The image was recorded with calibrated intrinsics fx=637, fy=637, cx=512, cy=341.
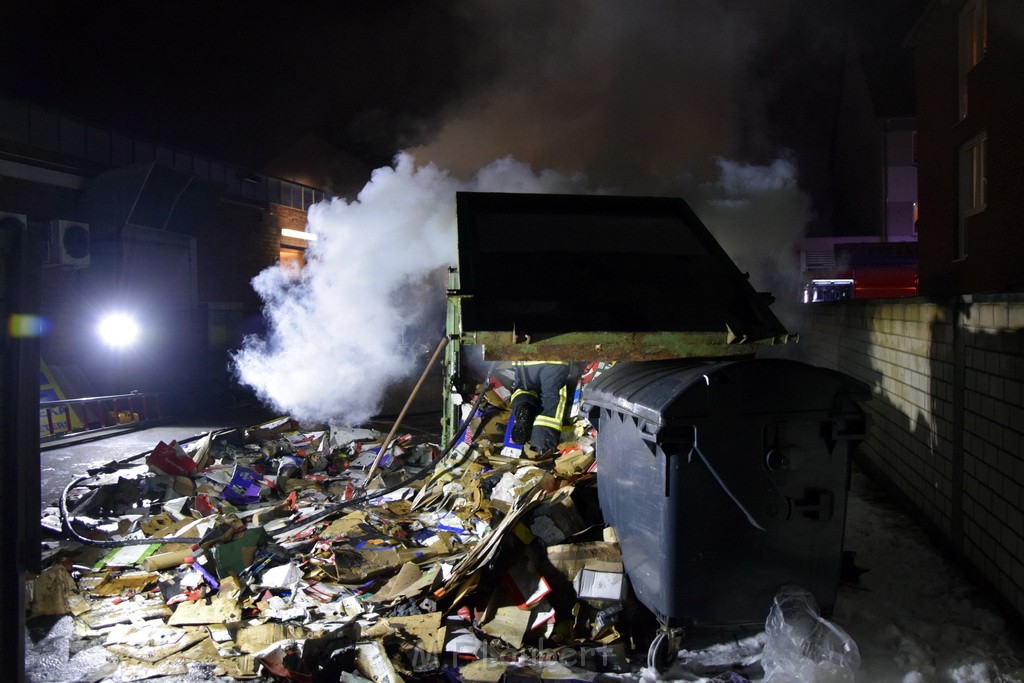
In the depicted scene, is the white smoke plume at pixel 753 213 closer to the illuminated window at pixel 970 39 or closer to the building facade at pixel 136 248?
the illuminated window at pixel 970 39

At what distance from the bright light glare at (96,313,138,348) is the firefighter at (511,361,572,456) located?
10906 millimetres

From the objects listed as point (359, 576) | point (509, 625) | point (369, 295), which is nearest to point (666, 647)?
point (509, 625)

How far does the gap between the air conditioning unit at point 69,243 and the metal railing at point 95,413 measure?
114 inches

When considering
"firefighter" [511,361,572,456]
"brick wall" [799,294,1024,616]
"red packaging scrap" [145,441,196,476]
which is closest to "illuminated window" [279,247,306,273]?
"red packaging scrap" [145,441,196,476]

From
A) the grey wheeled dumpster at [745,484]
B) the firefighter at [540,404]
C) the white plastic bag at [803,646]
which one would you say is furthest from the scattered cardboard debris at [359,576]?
the white plastic bag at [803,646]

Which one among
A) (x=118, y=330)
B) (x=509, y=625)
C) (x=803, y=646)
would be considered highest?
(x=118, y=330)

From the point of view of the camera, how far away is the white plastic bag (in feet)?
10.0

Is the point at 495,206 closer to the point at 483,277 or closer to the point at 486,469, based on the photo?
the point at 483,277

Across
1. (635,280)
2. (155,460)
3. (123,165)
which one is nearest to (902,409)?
(635,280)

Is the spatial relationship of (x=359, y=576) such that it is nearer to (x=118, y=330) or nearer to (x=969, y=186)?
(x=969, y=186)

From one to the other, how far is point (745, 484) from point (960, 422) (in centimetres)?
208

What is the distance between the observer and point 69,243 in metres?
12.9

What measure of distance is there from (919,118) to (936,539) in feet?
34.9

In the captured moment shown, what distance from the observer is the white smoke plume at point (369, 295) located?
10.9 metres
